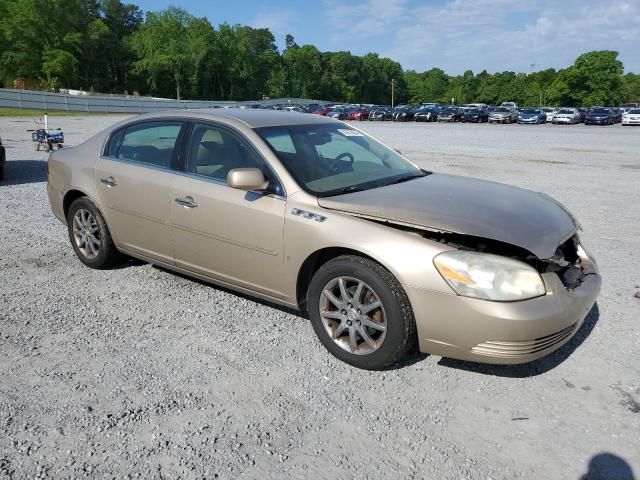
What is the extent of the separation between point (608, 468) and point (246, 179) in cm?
259

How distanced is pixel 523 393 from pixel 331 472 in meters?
1.32

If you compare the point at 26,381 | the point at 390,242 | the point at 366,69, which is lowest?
the point at 26,381

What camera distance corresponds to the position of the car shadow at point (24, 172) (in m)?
10.5

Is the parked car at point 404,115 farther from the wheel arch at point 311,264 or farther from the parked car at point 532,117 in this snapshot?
the wheel arch at point 311,264

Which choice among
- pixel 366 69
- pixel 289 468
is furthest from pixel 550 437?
pixel 366 69

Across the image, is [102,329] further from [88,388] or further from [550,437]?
[550,437]

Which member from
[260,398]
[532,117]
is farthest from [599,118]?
[260,398]

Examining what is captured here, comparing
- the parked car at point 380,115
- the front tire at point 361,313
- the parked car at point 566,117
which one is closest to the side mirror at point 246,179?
the front tire at point 361,313

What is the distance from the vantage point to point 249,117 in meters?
4.40

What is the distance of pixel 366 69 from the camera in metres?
154

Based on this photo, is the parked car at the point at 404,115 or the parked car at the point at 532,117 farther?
the parked car at the point at 404,115

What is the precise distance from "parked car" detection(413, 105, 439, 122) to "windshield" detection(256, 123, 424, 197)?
163 ft

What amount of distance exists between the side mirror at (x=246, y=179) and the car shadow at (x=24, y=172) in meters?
8.27

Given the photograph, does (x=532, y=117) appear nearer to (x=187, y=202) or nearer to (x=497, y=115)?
(x=497, y=115)
